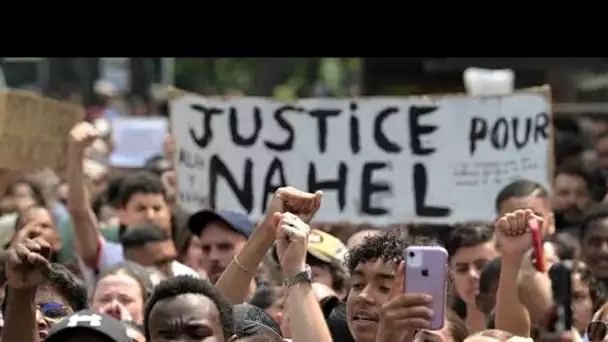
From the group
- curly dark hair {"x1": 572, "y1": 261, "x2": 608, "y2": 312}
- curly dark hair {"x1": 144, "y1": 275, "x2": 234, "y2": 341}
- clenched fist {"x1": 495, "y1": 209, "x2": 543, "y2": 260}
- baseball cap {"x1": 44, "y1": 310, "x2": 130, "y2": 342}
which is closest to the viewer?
baseball cap {"x1": 44, "y1": 310, "x2": 130, "y2": 342}

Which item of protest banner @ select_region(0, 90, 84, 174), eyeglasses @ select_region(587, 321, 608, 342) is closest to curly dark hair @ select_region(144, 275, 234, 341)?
eyeglasses @ select_region(587, 321, 608, 342)

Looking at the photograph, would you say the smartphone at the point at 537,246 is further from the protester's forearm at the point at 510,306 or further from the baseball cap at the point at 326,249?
the baseball cap at the point at 326,249

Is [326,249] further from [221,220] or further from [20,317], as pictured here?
[20,317]

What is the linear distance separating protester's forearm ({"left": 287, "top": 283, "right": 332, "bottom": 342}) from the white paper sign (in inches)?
410

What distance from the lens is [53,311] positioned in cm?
754

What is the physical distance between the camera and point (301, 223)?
6871 mm

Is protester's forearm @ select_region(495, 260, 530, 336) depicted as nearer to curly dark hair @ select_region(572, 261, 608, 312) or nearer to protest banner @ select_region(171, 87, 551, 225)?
curly dark hair @ select_region(572, 261, 608, 312)

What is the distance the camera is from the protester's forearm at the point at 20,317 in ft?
22.1

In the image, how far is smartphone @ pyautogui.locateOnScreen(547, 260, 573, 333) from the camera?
5312 mm

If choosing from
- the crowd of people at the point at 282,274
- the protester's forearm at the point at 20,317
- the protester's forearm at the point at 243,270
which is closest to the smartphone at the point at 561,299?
the crowd of people at the point at 282,274
